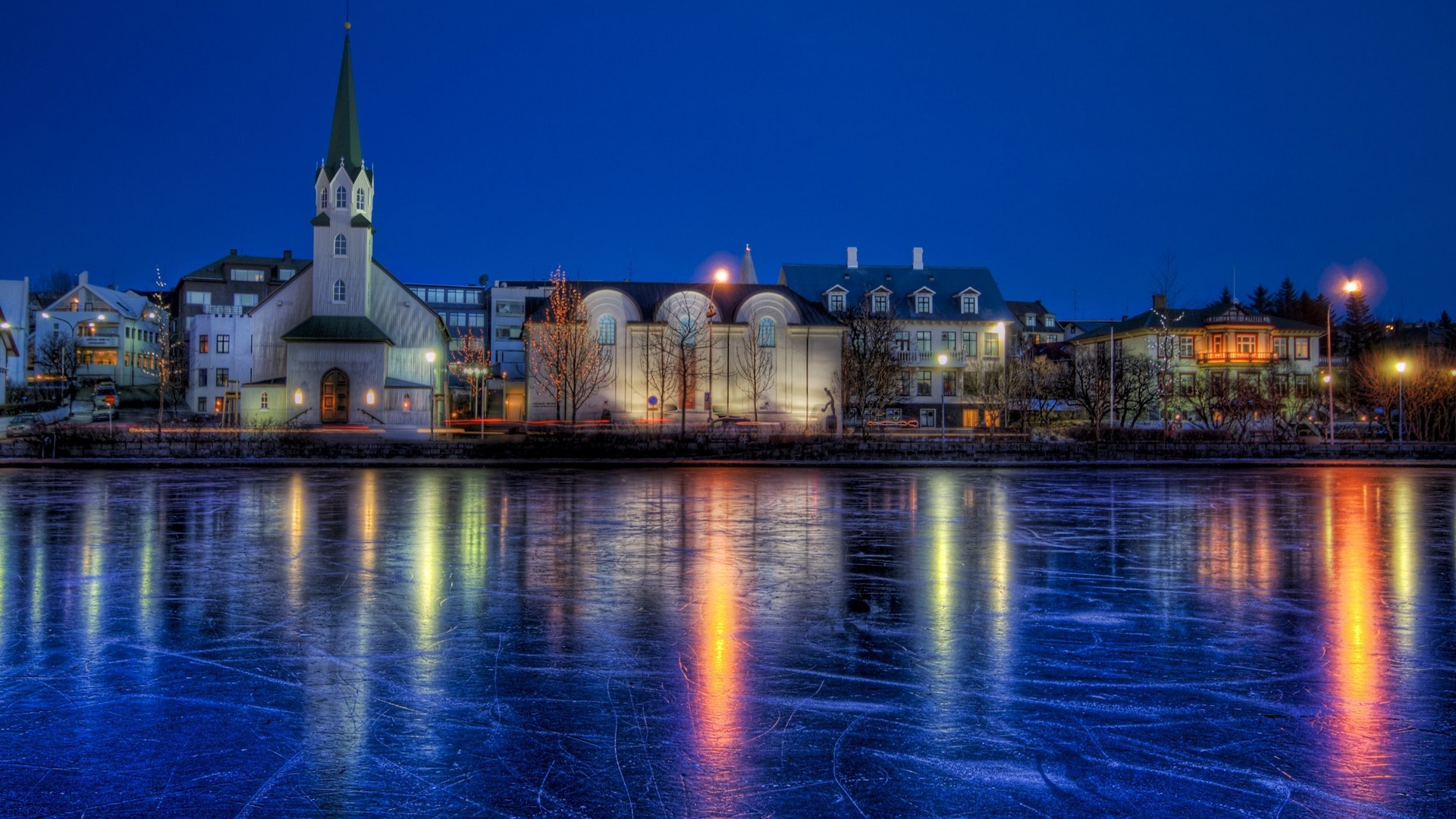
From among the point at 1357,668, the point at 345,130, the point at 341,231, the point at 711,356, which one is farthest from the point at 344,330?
the point at 1357,668

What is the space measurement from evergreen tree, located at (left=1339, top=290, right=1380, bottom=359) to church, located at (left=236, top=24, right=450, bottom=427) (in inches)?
3455

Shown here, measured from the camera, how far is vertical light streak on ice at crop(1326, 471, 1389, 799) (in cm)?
544

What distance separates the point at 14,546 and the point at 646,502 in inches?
425

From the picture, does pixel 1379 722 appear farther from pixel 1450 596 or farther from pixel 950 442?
pixel 950 442

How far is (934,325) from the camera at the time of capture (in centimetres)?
7012

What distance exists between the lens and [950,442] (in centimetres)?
3828

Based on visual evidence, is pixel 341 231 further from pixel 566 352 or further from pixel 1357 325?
pixel 1357 325

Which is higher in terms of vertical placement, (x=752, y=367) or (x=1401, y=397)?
(x=752, y=367)

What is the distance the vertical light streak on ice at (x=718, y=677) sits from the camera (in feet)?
17.1

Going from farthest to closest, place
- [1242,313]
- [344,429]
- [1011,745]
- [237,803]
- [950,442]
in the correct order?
[1242,313], [344,429], [950,442], [1011,745], [237,803]

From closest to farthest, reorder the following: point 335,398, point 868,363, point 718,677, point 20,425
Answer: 1. point 718,677
2. point 20,425
3. point 335,398
4. point 868,363

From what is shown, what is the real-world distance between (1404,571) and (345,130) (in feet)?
193

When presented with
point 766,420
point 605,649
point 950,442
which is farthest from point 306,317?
point 605,649

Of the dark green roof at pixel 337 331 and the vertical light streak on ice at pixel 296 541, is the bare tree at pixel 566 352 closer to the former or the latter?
the dark green roof at pixel 337 331
